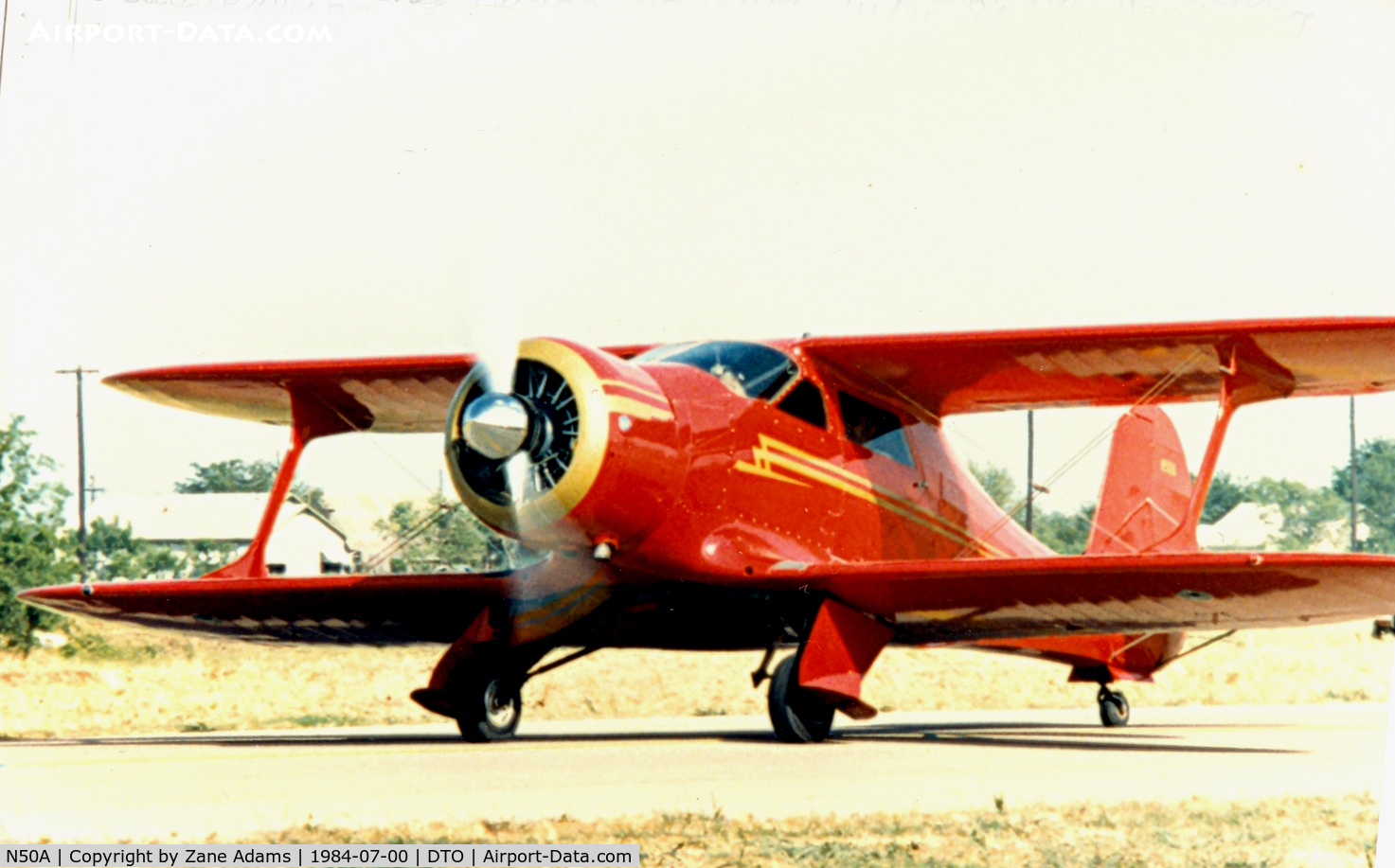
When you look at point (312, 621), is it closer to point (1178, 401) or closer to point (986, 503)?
point (986, 503)

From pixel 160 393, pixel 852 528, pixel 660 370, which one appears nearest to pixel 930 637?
pixel 852 528

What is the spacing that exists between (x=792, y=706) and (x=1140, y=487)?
664 cm

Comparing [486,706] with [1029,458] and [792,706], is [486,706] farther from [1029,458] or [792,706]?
[1029,458]

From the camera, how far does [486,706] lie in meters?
12.3

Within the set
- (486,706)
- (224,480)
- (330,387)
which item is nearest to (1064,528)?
(330,387)

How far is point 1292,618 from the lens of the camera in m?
12.0

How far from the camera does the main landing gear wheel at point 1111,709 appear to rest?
54.0ft

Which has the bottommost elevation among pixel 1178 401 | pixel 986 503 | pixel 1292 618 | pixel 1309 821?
pixel 1309 821

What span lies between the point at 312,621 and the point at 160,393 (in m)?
2.88

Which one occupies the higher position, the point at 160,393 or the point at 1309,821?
the point at 160,393

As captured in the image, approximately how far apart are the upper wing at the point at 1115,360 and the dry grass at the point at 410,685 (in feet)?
11.8

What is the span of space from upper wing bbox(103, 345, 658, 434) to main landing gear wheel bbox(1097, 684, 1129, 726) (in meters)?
6.27
